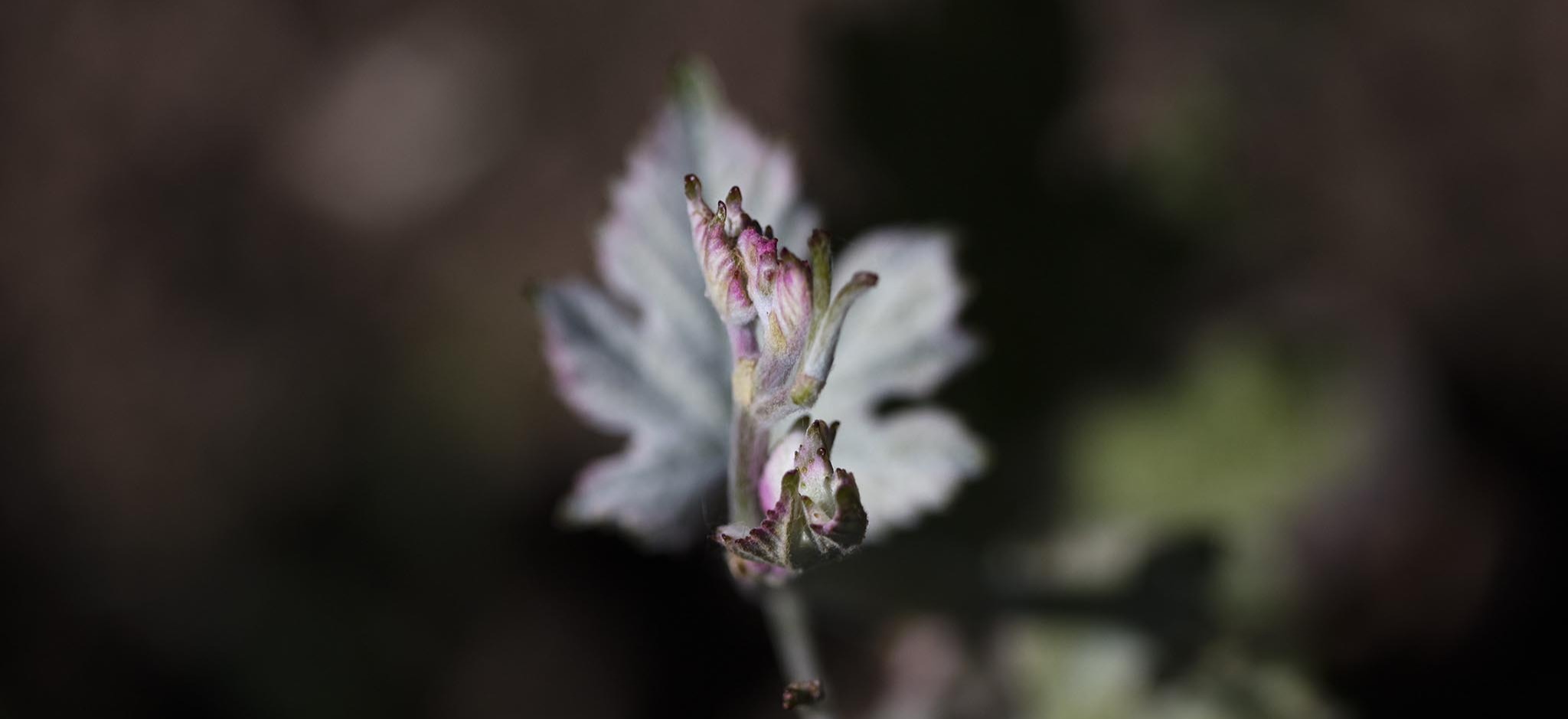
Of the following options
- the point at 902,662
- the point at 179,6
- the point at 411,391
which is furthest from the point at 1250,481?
the point at 179,6

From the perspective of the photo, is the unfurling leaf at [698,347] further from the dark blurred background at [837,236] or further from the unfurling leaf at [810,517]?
the dark blurred background at [837,236]

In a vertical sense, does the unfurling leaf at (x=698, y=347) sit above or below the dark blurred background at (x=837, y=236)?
below

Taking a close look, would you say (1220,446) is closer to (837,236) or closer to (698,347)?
(837,236)

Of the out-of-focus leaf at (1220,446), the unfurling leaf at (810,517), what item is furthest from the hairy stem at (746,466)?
the out-of-focus leaf at (1220,446)

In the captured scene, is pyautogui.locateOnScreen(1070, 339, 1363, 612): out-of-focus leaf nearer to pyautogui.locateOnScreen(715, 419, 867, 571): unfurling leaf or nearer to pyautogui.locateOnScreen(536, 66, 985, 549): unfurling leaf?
pyautogui.locateOnScreen(536, 66, 985, 549): unfurling leaf

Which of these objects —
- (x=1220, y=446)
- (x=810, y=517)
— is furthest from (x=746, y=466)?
(x=1220, y=446)

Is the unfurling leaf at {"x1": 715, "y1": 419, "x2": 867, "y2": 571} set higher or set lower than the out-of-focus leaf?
lower

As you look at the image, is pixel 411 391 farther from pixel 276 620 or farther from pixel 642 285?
pixel 642 285

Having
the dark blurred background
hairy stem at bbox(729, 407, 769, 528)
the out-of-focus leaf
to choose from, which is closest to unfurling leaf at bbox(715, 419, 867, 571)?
hairy stem at bbox(729, 407, 769, 528)
